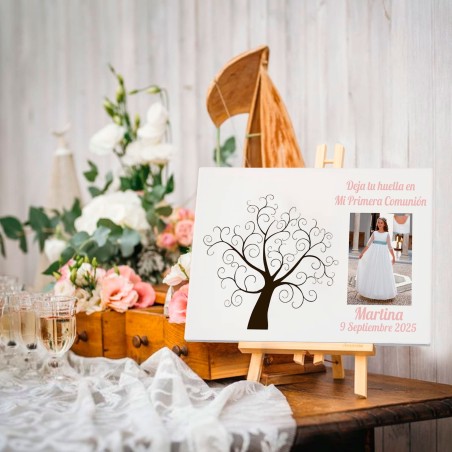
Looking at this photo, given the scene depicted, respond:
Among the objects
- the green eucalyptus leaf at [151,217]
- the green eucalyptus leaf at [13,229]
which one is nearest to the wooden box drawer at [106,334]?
the green eucalyptus leaf at [151,217]

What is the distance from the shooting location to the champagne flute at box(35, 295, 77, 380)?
1.38 metres

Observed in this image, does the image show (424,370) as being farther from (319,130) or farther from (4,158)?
(4,158)

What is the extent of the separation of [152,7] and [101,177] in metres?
Answer: 0.72

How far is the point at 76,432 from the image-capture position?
103 centimetres

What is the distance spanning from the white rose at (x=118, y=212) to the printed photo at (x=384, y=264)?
2.59 feet

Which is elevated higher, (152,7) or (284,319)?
(152,7)

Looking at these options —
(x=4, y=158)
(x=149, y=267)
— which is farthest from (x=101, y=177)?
(x=149, y=267)

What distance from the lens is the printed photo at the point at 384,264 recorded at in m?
1.26

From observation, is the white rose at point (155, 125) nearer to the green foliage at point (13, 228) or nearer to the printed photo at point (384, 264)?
the green foliage at point (13, 228)

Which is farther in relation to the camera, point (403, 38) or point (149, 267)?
point (149, 267)

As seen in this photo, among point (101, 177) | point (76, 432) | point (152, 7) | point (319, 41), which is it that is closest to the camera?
point (76, 432)

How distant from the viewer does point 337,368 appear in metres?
1.44

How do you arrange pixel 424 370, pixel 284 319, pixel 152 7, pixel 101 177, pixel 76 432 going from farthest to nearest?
pixel 101 177 < pixel 152 7 < pixel 424 370 < pixel 284 319 < pixel 76 432

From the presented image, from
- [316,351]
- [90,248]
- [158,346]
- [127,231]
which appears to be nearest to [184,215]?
[127,231]
